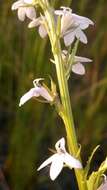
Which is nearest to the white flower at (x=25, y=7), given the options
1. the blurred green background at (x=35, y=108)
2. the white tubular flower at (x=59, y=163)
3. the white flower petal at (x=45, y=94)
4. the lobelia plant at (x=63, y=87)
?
the lobelia plant at (x=63, y=87)

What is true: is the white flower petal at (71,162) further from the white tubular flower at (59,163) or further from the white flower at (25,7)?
the white flower at (25,7)

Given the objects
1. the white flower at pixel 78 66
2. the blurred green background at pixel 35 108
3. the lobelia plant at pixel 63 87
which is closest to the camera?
the lobelia plant at pixel 63 87

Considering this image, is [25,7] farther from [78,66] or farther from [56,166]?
[56,166]

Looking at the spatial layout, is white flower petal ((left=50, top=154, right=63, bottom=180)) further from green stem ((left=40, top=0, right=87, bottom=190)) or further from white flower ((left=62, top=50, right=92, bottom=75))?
white flower ((left=62, top=50, right=92, bottom=75))

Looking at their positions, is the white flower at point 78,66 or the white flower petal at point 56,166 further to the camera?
the white flower at point 78,66

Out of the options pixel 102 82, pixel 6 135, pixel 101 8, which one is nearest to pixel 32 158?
pixel 6 135

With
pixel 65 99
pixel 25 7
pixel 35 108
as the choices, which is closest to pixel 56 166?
pixel 65 99

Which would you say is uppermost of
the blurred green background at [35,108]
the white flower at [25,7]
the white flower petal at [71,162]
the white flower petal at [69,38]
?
the white flower at [25,7]
